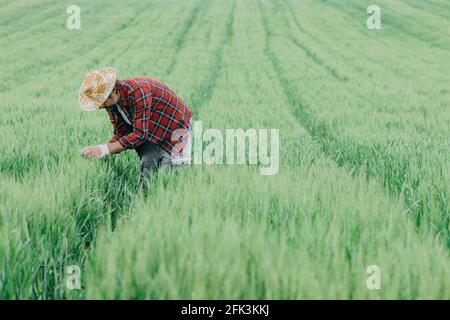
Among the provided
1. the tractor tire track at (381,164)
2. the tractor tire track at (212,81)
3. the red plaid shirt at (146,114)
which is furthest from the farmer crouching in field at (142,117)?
the tractor tire track at (212,81)

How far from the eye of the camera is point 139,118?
3.18 metres

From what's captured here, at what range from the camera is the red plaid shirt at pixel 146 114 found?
3.17 meters

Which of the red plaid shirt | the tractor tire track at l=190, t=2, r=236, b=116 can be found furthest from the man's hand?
the tractor tire track at l=190, t=2, r=236, b=116

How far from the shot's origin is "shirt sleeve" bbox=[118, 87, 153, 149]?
315 centimetres

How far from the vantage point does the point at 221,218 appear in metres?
1.91

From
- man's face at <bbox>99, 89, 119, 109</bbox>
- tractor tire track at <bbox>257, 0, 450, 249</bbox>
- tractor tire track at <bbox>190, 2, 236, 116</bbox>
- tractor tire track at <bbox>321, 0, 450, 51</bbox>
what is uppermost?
tractor tire track at <bbox>321, 0, 450, 51</bbox>

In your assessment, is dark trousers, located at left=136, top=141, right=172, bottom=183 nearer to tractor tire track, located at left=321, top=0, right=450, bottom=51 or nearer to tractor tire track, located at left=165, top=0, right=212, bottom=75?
tractor tire track, located at left=165, top=0, right=212, bottom=75

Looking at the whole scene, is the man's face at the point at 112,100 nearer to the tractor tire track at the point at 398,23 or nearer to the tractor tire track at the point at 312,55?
the tractor tire track at the point at 312,55

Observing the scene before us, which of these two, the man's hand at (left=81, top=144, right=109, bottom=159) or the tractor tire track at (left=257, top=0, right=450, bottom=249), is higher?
the man's hand at (left=81, top=144, right=109, bottom=159)

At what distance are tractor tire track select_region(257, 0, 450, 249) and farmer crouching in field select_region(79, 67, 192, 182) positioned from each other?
1.37 metres

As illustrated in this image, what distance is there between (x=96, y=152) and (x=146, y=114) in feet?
1.45

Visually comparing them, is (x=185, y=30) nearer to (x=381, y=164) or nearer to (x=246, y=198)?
(x=381, y=164)

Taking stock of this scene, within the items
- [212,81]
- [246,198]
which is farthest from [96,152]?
[212,81]
